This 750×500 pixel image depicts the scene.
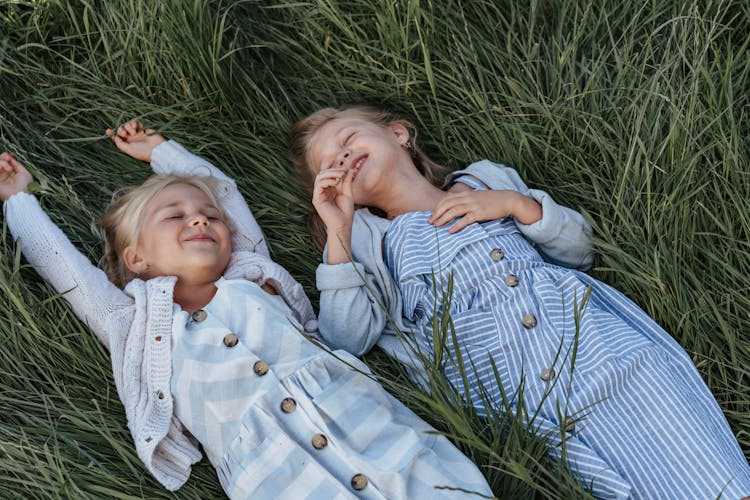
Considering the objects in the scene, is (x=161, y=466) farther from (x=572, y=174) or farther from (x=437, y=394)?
(x=572, y=174)

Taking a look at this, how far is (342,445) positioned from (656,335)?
966mm

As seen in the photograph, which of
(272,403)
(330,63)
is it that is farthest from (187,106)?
(272,403)

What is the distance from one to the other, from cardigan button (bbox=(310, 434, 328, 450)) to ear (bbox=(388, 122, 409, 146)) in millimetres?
1179

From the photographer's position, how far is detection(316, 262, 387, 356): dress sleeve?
7.95 ft

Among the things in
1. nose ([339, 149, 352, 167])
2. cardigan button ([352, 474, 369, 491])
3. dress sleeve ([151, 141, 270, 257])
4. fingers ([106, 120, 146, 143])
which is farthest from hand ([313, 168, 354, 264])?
fingers ([106, 120, 146, 143])

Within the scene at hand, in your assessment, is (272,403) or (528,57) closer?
(272,403)

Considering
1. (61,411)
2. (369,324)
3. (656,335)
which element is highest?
(61,411)

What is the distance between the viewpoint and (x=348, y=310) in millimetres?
2420

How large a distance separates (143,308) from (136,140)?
0.84 metres

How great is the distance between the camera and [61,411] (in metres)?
2.28

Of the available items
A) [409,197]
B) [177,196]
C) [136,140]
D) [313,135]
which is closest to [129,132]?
[136,140]

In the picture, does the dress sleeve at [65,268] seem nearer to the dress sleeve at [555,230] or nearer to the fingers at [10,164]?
the fingers at [10,164]

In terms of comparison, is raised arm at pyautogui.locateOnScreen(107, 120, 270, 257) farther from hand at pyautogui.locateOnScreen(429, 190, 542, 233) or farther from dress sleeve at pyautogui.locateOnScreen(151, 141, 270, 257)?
hand at pyautogui.locateOnScreen(429, 190, 542, 233)

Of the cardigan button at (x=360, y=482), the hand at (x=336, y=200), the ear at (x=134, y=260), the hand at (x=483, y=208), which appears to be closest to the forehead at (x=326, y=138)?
the hand at (x=336, y=200)
